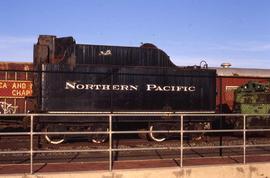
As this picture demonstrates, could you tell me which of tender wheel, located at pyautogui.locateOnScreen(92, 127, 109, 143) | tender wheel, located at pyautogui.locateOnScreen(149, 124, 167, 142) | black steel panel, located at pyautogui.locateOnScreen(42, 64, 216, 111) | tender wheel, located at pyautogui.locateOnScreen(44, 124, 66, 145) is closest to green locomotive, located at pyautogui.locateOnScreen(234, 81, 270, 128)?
black steel panel, located at pyautogui.locateOnScreen(42, 64, 216, 111)

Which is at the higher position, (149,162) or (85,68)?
(85,68)

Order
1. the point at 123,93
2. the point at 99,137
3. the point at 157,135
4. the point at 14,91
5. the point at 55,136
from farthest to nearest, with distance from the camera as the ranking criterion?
the point at 14,91 < the point at 157,135 < the point at 123,93 < the point at 99,137 < the point at 55,136

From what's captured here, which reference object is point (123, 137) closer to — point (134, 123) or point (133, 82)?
point (134, 123)

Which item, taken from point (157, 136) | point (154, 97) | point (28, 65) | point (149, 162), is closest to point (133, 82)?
point (154, 97)

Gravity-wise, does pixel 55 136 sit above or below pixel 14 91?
below

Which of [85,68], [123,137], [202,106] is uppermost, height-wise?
[85,68]

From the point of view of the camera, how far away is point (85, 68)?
19.1 meters

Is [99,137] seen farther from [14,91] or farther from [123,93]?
[14,91]

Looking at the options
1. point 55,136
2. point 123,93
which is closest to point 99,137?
point 55,136

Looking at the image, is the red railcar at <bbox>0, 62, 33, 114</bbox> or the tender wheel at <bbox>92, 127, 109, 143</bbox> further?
the red railcar at <bbox>0, 62, 33, 114</bbox>

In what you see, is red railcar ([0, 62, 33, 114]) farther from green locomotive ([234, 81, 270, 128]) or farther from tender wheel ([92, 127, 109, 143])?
green locomotive ([234, 81, 270, 128])

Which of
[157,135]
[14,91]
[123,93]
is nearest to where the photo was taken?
[123,93]

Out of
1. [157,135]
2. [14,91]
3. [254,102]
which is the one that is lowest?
[157,135]

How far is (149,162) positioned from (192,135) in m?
9.05
